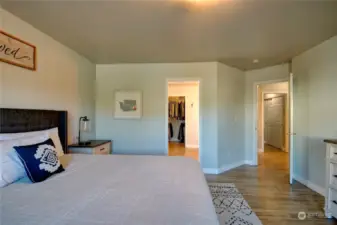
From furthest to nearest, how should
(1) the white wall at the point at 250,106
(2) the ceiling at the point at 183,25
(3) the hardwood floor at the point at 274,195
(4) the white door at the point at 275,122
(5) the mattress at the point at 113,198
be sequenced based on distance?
(4) the white door at the point at 275,122 < (1) the white wall at the point at 250,106 < (3) the hardwood floor at the point at 274,195 < (2) the ceiling at the point at 183,25 < (5) the mattress at the point at 113,198

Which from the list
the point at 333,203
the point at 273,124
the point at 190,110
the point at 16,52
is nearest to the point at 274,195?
the point at 333,203

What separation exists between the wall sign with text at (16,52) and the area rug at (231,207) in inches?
115

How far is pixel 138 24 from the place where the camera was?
8.09 feet

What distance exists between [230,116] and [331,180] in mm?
2400

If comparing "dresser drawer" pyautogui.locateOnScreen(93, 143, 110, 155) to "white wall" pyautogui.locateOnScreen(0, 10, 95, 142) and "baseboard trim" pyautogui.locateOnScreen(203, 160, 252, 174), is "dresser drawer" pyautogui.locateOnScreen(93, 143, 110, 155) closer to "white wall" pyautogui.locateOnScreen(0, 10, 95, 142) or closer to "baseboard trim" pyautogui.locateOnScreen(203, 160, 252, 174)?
"white wall" pyautogui.locateOnScreen(0, 10, 95, 142)

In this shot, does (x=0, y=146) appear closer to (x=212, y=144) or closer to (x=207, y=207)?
(x=207, y=207)

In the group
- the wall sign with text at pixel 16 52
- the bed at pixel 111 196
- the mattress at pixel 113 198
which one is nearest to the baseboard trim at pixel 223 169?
the bed at pixel 111 196

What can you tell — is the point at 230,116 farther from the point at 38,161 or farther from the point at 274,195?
the point at 38,161

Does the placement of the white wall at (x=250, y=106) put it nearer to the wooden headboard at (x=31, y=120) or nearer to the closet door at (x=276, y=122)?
the closet door at (x=276, y=122)

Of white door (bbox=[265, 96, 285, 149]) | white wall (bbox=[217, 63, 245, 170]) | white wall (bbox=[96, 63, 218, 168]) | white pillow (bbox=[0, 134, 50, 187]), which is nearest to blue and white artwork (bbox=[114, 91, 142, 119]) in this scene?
white wall (bbox=[96, 63, 218, 168])

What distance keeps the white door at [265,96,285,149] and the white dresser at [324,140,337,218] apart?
5238mm

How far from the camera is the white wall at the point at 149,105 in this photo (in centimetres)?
428

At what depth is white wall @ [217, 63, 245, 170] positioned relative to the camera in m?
4.36

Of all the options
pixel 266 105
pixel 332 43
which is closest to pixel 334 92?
pixel 332 43
